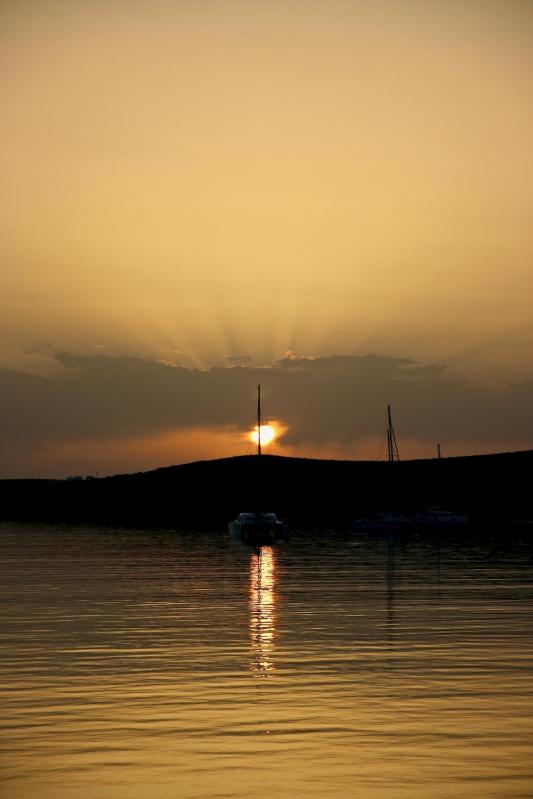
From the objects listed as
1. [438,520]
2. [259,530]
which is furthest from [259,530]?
[438,520]

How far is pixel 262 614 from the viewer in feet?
144

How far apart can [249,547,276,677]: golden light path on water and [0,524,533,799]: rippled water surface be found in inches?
5.4

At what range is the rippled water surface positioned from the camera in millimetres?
18281

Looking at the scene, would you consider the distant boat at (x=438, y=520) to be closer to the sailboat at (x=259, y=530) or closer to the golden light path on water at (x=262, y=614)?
the sailboat at (x=259, y=530)

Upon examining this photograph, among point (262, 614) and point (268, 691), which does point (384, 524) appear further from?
point (268, 691)

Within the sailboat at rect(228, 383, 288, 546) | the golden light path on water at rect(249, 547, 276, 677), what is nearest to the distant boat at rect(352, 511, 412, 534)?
the sailboat at rect(228, 383, 288, 546)

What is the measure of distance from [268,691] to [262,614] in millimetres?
17994

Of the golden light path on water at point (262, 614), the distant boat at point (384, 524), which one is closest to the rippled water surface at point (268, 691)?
the golden light path on water at point (262, 614)

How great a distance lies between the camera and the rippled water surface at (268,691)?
18.3 metres

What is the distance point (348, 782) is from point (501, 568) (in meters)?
54.1

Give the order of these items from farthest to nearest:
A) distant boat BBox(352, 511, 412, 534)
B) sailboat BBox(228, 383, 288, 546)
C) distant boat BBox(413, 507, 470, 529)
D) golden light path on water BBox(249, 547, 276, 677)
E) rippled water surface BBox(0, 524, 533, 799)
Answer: distant boat BBox(413, 507, 470, 529) → distant boat BBox(352, 511, 412, 534) → sailboat BBox(228, 383, 288, 546) → golden light path on water BBox(249, 547, 276, 677) → rippled water surface BBox(0, 524, 533, 799)

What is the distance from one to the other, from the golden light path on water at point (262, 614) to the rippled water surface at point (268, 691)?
5.4 inches

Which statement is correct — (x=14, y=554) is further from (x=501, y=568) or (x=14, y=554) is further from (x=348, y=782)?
(x=348, y=782)

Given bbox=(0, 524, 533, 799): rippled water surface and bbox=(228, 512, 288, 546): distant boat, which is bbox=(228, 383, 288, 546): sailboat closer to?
bbox=(228, 512, 288, 546): distant boat
